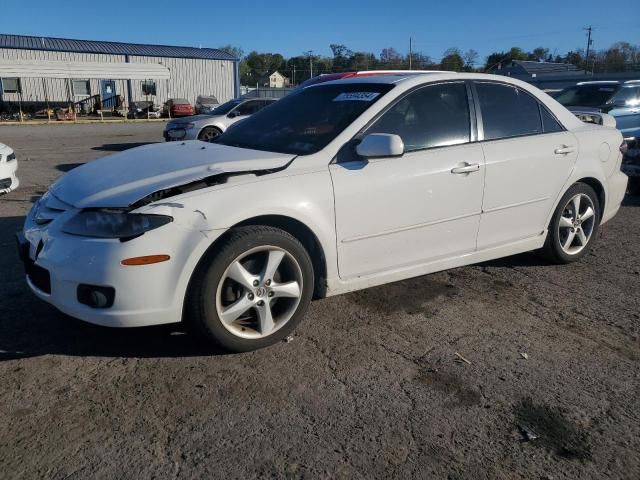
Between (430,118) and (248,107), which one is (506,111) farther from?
(248,107)

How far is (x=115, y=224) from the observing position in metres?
2.94

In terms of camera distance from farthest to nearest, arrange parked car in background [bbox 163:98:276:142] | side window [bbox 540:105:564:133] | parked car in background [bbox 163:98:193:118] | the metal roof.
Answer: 1. the metal roof
2. parked car in background [bbox 163:98:193:118]
3. parked car in background [bbox 163:98:276:142]
4. side window [bbox 540:105:564:133]

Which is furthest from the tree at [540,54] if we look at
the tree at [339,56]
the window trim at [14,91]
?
the window trim at [14,91]

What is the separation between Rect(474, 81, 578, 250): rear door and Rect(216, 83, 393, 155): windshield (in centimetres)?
94

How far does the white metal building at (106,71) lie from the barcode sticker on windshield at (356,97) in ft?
112

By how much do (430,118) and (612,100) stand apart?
30.5 feet

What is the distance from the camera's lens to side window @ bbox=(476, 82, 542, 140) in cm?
425

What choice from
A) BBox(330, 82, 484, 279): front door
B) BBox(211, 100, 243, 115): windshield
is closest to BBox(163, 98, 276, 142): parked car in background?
BBox(211, 100, 243, 115): windshield

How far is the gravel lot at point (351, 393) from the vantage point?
Answer: 92.6 inches

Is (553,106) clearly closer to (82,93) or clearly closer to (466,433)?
(466,433)

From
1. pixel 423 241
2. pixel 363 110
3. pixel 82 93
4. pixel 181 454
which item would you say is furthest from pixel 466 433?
pixel 82 93

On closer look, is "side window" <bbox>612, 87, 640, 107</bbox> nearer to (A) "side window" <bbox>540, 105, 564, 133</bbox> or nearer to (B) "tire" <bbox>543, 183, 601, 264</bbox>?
(B) "tire" <bbox>543, 183, 601, 264</bbox>

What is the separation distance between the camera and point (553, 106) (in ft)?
15.5

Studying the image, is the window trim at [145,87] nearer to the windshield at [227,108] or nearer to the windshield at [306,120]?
the windshield at [227,108]
